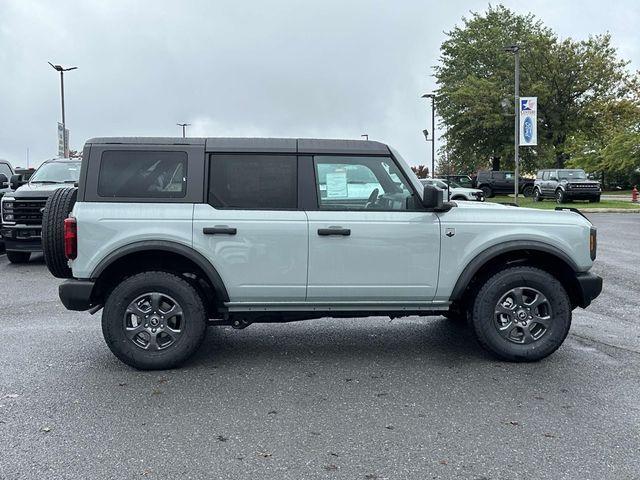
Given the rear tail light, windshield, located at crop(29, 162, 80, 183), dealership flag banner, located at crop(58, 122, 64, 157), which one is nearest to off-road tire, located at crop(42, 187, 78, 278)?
the rear tail light

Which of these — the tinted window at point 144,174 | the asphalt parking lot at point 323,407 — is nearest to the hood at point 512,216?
the asphalt parking lot at point 323,407

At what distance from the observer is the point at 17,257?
40.1ft

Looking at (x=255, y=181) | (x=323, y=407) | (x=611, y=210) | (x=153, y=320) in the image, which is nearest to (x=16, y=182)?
(x=153, y=320)

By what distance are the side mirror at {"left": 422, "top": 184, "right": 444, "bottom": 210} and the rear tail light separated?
9.04 ft

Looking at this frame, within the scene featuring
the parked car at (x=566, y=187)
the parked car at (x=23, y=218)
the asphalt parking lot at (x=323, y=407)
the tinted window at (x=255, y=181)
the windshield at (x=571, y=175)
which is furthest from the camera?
the windshield at (x=571, y=175)

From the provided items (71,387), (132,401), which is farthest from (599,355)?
(71,387)

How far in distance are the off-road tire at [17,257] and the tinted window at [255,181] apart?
27.2 feet

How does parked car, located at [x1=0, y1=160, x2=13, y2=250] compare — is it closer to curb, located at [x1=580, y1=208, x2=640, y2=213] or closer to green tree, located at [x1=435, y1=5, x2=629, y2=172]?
curb, located at [x1=580, y1=208, x2=640, y2=213]

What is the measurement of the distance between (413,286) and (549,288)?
3.72 ft

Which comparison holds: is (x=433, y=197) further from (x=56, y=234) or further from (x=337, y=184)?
(x=56, y=234)

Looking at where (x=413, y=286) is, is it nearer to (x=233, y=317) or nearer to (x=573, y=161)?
(x=233, y=317)

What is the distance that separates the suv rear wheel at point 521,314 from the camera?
5.26 metres

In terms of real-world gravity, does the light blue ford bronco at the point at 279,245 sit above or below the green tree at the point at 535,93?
below

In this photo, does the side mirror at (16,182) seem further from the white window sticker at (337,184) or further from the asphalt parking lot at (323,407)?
the white window sticker at (337,184)
